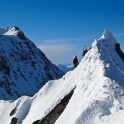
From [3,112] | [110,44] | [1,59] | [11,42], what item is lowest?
[3,112]

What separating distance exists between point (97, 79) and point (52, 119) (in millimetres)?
3961

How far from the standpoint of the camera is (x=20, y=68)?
64.0 meters

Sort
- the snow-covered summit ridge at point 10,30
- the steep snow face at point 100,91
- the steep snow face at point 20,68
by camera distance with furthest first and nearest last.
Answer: the snow-covered summit ridge at point 10,30 < the steep snow face at point 20,68 < the steep snow face at point 100,91

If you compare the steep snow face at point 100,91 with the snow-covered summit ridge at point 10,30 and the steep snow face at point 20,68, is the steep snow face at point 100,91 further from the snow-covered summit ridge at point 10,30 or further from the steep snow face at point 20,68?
the snow-covered summit ridge at point 10,30

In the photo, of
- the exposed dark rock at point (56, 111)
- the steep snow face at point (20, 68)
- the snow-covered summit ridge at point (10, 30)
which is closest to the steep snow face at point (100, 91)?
the exposed dark rock at point (56, 111)

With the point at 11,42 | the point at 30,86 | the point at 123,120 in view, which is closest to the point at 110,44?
the point at 123,120

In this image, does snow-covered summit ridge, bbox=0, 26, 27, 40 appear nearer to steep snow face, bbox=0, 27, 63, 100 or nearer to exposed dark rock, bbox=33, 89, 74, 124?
steep snow face, bbox=0, 27, 63, 100

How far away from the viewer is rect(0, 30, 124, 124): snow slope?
9.22 m

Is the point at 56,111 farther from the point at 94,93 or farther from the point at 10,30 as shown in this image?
the point at 10,30

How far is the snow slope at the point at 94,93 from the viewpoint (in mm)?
9219

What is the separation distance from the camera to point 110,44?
16734mm

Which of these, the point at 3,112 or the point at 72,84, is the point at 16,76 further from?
the point at 72,84

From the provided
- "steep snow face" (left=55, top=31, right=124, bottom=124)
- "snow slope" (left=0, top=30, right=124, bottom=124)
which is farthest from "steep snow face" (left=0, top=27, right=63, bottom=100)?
"steep snow face" (left=55, top=31, right=124, bottom=124)

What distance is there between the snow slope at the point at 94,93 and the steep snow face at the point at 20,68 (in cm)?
3042
